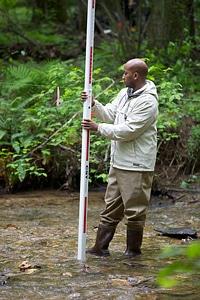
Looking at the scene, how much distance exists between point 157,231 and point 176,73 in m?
5.28

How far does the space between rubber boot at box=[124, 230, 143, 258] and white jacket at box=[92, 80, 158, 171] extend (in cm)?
63

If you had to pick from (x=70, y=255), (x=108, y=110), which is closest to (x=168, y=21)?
(x=108, y=110)

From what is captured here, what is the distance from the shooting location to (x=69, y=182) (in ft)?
29.0

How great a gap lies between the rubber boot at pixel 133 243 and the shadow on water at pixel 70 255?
87mm

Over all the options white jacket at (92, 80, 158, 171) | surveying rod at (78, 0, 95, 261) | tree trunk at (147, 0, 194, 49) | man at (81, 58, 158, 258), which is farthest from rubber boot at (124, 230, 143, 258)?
tree trunk at (147, 0, 194, 49)

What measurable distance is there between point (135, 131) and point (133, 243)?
3.56ft

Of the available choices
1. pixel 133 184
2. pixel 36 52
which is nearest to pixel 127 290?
pixel 133 184

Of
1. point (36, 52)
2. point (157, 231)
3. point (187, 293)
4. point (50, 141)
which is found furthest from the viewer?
point (36, 52)

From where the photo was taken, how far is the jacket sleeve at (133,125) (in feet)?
16.0

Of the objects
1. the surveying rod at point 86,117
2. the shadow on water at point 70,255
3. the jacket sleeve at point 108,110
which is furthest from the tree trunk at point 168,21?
the surveying rod at point 86,117

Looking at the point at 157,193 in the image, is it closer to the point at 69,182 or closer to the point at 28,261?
the point at 69,182

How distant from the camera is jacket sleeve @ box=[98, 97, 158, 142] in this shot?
16.0 feet

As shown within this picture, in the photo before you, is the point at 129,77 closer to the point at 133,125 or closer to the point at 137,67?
the point at 137,67

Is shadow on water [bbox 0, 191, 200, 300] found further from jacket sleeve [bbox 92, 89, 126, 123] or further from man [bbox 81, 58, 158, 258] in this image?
jacket sleeve [bbox 92, 89, 126, 123]
